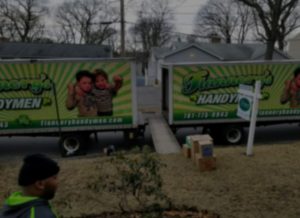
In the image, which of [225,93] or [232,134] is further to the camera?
[232,134]

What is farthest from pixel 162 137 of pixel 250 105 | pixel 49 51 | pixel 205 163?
pixel 49 51

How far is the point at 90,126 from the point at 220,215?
7126 mm

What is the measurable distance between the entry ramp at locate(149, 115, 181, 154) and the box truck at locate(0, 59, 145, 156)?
2.89 feet

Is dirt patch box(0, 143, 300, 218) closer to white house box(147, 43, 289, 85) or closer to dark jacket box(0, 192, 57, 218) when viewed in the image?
dark jacket box(0, 192, 57, 218)

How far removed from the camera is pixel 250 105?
8.29 m

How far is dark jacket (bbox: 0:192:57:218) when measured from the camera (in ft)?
7.09

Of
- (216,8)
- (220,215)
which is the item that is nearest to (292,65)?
(220,215)

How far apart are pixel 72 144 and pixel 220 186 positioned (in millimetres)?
6801

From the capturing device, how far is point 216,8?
71.2m

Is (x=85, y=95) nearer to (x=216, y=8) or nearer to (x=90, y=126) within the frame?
→ (x=90, y=126)

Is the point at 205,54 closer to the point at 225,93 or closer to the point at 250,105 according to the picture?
the point at 225,93

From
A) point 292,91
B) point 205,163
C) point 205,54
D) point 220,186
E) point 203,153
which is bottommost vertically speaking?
point 220,186

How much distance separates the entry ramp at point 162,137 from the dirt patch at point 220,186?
1185 millimetres

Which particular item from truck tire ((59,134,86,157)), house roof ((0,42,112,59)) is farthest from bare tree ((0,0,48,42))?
truck tire ((59,134,86,157))
